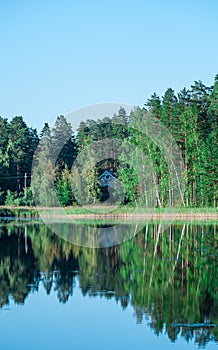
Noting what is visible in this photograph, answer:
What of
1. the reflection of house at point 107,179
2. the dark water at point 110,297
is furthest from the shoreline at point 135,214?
the dark water at point 110,297

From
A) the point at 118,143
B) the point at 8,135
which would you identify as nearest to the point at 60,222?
the point at 118,143

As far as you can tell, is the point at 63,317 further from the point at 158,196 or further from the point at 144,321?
the point at 158,196

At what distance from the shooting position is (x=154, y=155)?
54594 mm

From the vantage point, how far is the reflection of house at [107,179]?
6719 cm

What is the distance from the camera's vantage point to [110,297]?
60.7 ft

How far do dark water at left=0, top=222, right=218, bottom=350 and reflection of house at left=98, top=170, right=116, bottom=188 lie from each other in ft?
120

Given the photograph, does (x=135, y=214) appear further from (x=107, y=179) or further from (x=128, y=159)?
(x=107, y=179)

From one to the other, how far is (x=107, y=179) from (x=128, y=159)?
21.5ft

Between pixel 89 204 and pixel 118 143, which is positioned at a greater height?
pixel 118 143

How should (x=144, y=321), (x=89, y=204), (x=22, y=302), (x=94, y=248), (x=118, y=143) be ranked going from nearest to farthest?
(x=144, y=321) < (x=22, y=302) < (x=94, y=248) < (x=89, y=204) < (x=118, y=143)

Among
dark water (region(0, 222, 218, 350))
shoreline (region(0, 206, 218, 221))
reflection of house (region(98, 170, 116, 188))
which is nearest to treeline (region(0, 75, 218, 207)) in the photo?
reflection of house (region(98, 170, 116, 188))

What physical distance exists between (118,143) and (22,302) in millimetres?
58136

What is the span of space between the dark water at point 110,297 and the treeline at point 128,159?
23181 mm

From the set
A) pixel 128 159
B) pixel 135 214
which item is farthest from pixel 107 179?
pixel 135 214
